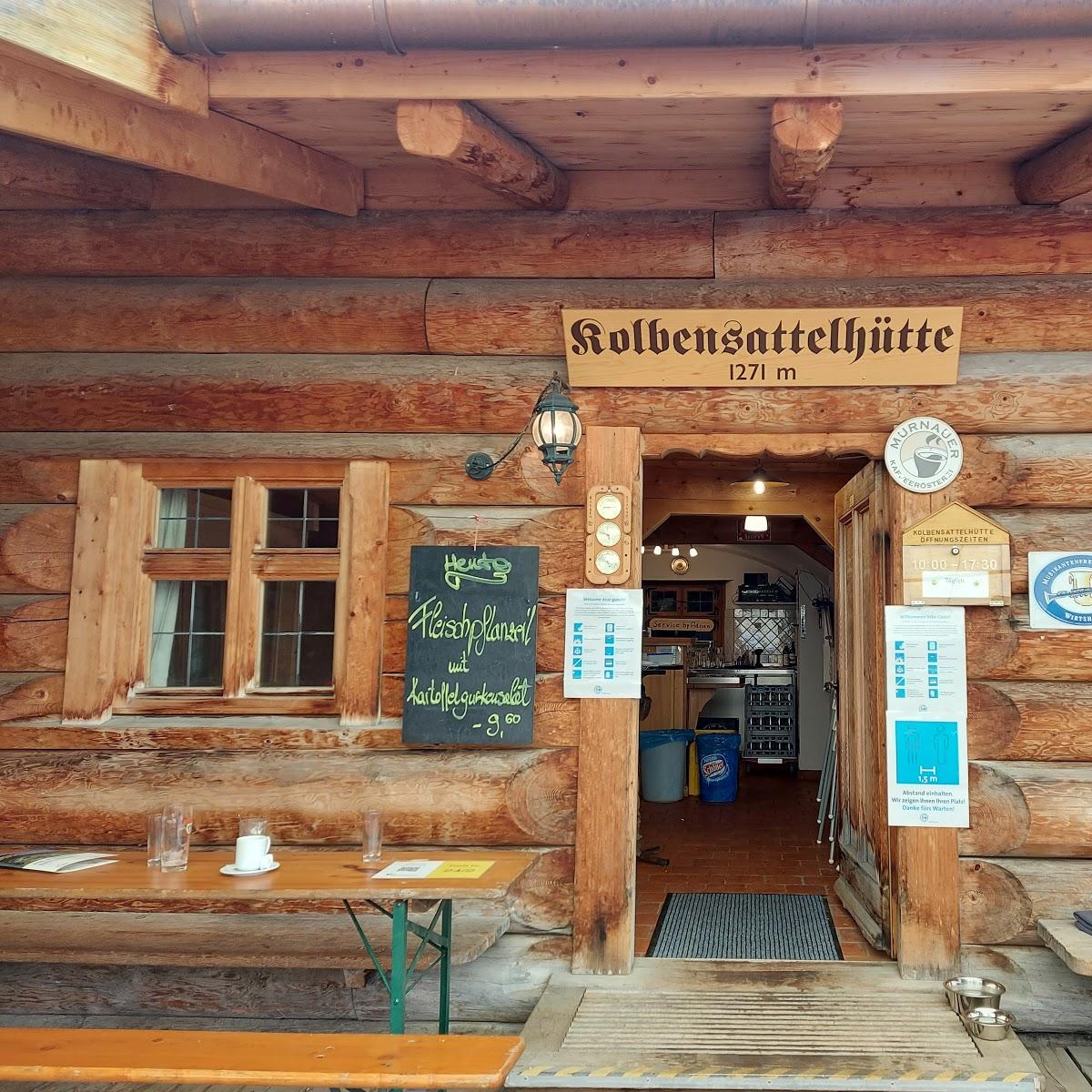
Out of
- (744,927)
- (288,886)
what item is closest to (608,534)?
(288,886)

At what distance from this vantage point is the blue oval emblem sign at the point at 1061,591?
4.04 meters

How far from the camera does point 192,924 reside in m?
4.02

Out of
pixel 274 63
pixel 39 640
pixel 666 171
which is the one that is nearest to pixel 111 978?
pixel 39 640

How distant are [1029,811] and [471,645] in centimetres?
246

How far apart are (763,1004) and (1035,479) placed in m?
2.49

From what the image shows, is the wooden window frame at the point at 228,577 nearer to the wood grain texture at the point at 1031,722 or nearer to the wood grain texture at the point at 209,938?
the wood grain texture at the point at 209,938

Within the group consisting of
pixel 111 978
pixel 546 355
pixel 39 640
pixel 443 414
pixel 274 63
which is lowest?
pixel 111 978

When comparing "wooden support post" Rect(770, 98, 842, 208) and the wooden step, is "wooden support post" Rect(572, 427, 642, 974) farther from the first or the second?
"wooden support post" Rect(770, 98, 842, 208)

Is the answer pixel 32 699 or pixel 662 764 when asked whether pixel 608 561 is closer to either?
pixel 32 699

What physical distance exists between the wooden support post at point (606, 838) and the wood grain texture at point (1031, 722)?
4.81 feet

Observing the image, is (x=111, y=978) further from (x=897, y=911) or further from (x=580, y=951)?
(x=897, y=911)

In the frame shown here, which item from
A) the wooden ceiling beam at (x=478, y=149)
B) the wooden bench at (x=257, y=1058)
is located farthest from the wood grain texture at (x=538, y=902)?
the wooden ceiling beam at (x=478, y=149)

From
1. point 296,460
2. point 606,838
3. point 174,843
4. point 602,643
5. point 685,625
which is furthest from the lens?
point 685,625

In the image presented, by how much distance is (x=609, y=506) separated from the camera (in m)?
→ 4.23
